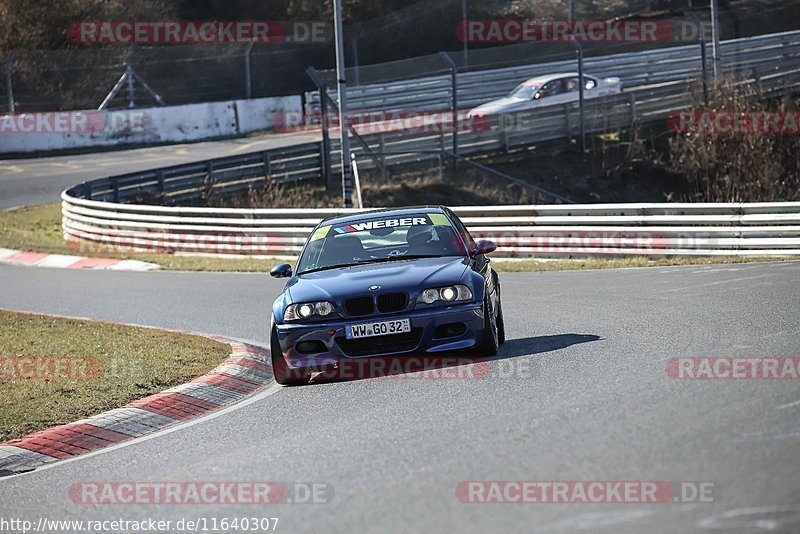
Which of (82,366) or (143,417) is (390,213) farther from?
(143,417)

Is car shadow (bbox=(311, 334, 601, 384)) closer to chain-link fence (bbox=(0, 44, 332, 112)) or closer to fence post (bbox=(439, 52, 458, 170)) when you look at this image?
fence post (bbox=(439, 52, 458, 170))

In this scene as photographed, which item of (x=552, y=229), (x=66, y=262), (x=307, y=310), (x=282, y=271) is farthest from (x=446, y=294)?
(x=66, y=262)

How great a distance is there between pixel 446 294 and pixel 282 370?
5.01ft

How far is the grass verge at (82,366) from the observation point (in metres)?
9.92

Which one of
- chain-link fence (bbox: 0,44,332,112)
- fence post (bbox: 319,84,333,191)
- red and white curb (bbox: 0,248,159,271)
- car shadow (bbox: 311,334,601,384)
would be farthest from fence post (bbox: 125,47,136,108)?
car shadow (bbox: 311,334,601,384)

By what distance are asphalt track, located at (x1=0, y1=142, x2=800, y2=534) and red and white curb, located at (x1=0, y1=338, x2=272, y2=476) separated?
279 millimetres

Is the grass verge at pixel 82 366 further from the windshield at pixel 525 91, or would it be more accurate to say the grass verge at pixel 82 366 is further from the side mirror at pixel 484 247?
the windshield at pixel 525 91

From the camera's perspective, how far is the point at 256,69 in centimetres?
4912

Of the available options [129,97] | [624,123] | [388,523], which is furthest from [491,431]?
[129,97]

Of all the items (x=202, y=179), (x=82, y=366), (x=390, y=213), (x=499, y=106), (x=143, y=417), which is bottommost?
(x=143, y=417)

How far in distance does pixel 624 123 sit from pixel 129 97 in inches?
715

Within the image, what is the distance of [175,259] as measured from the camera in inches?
1022

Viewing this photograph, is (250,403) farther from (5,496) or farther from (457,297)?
(5,496)

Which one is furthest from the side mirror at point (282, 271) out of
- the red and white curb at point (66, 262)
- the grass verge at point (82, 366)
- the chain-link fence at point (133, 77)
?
the chain-link fence at point (133, 77)
